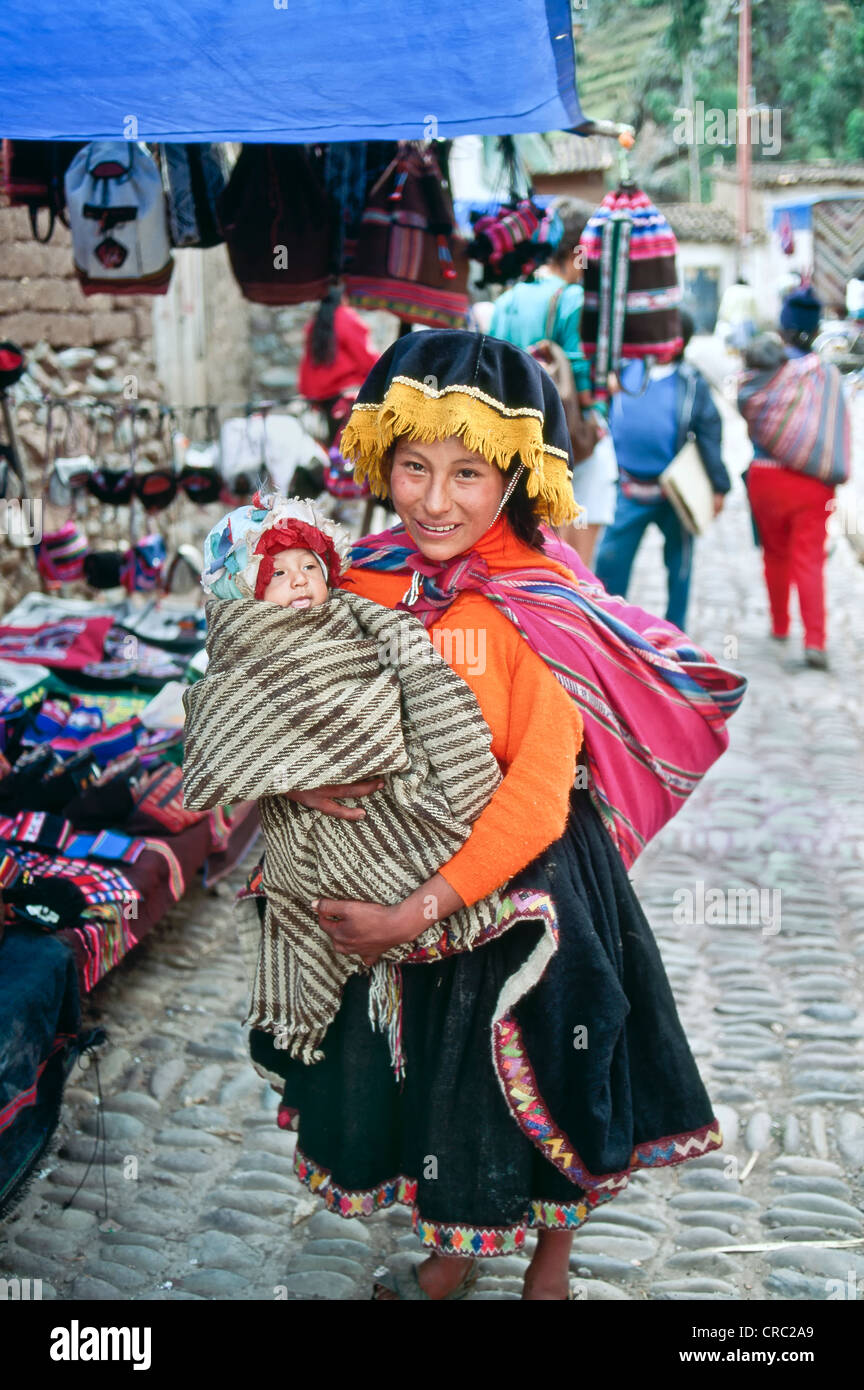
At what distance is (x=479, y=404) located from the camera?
7.66ft

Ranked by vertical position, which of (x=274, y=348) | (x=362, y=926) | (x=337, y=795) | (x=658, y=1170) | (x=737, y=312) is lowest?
(x=658, y=1170)

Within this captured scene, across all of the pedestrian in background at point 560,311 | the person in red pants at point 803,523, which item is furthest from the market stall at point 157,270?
the person in red pants at point 803,523

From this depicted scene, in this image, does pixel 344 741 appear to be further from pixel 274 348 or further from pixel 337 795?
pixel 274 348

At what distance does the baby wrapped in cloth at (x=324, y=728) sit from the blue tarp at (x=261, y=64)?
1384 mm

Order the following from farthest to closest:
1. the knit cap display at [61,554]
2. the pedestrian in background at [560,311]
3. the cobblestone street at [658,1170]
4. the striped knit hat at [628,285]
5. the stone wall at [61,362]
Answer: the pedestrian in background at [560,311] < the stone wall at [61,362] < the knit cap display at [61,554] < the striped knit hat at [628,285] < the cobblestone street at [658,1170]

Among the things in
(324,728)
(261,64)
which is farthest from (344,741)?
(261,64)

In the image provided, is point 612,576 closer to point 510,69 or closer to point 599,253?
point 599,253

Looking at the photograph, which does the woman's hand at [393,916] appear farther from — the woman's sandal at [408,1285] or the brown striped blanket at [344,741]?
the woman's sandal at [408,1285]

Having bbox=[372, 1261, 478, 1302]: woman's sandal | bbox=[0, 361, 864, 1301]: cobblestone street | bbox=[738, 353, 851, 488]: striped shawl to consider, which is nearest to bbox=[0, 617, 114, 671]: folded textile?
bbox=[0, 361, 864, 1301]: cobblestone street

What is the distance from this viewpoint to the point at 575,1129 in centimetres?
246

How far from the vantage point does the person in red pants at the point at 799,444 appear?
24.9 feet

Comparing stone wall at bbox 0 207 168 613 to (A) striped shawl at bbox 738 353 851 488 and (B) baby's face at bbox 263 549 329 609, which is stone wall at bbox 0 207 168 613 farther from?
(A) striped shawl at bbox 738 353 851 488

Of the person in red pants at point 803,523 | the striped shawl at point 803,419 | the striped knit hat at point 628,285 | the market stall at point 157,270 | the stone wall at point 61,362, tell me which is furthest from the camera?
the person in red pants at point 803,523

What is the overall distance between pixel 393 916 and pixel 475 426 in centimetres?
88
